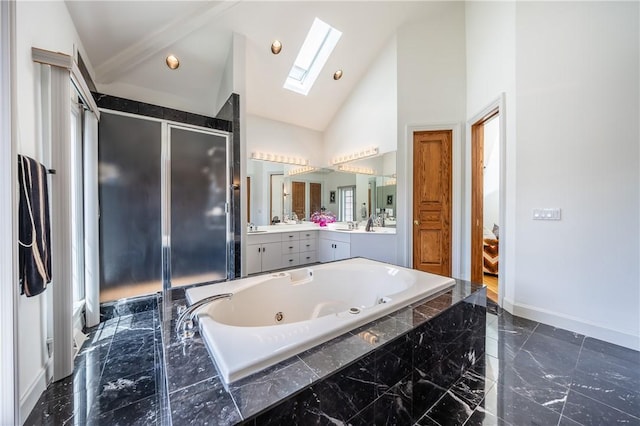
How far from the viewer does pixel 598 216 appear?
209cm

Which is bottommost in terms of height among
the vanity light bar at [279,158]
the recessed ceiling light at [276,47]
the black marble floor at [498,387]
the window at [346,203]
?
the black marble floor at [498,387]

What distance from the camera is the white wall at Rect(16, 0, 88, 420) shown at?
1.30m

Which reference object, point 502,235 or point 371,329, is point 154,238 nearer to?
point 371,329

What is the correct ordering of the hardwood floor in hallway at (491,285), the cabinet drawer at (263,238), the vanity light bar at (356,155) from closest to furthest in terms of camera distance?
the hardwood floor in hallway at (491,285) < the cabinet drawer at (263,238) < the vanity light bar at (356,155)

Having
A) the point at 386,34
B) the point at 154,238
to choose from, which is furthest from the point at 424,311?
the point at 386,34

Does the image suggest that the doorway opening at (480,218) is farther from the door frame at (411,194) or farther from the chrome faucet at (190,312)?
the chrome faucet at (190,312)

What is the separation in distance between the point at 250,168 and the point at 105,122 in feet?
6.08

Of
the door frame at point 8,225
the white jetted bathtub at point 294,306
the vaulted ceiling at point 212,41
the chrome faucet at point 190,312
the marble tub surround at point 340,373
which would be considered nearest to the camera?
the marble tub surround at point 340,373

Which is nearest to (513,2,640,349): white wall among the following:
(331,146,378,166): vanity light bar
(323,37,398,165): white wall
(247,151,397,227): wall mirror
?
(323,37,398,165): white wall

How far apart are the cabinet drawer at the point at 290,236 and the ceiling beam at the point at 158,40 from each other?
9.16 ft

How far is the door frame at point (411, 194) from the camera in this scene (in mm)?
3457

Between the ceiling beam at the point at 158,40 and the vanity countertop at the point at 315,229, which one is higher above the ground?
the ceiling beam at the point at 158,40

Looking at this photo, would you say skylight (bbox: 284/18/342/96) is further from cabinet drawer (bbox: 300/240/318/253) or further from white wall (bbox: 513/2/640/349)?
cabinet drawer (bbox: 300/240/318/253)

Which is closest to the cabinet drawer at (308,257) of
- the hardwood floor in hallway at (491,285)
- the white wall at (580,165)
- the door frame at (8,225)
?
the hardwood floor in hallway at (491,285)
